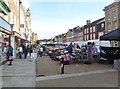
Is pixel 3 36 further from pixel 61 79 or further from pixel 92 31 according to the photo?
pixel 92 31

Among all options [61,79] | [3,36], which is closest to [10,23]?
[3,36]

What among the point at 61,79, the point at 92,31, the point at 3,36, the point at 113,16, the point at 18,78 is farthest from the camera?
the point at 92,31

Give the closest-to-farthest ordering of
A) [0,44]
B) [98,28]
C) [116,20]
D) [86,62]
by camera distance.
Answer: [0,44]
[86,62]
[116,20]
[98,28]

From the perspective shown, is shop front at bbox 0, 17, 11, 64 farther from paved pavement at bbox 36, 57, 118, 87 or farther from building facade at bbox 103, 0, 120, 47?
building facade at bbox 103, 0, 120, 47

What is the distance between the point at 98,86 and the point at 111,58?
46.3ft

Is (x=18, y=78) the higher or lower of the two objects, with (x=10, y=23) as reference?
lower

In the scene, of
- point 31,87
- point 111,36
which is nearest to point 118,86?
point 31,87

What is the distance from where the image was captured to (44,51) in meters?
48.6

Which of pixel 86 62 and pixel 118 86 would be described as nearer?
pixel 118 86

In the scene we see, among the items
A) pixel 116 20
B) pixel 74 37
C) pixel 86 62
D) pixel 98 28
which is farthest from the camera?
pixel 74 37

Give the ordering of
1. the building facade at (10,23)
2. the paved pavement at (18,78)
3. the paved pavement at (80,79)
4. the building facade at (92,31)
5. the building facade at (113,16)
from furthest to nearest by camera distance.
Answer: the building facade at (92,31)
the building facade at (113,16)
the building facade at (10,23)
the paved pavement at (18,78)
the paved pavement at (80,79)

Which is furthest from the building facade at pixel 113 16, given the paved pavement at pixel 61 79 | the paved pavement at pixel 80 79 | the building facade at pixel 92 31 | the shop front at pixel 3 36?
the paved pavement at pixel 61 79

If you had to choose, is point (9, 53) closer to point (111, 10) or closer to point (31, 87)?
point (31, 87)

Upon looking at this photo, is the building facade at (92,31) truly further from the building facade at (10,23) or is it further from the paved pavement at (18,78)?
the paved pavement at (18,78)
